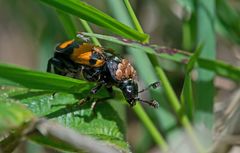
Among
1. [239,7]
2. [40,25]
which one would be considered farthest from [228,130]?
[40,25]

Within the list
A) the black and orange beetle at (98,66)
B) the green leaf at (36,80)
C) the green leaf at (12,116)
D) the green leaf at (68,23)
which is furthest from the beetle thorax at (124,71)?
A: the green leaf at (12,116)

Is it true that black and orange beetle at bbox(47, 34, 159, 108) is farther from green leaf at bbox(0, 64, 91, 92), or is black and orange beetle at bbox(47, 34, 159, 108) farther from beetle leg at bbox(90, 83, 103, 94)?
green leaf at bbox(0, 64, 91, 92)

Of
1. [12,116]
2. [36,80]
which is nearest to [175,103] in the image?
[36,80]

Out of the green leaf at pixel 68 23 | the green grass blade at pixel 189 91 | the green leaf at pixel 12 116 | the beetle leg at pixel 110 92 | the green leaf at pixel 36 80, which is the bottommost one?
the green leaf at pixel 12 116

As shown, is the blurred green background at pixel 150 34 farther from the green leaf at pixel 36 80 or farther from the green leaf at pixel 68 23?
the green leaf at pixel 36 80

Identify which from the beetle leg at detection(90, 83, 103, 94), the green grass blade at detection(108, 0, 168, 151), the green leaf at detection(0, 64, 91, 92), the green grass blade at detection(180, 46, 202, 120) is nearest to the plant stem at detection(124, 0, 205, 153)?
the green grass blade at detection(180, 46, 202, 120)

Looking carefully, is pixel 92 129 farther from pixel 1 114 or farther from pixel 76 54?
pixel 1 114

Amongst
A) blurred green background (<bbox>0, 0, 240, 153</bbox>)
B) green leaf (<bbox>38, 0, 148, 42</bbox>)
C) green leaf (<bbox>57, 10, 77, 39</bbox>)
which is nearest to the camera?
green leaf (<bbox>38, 0, 148, 42</bbox>)
